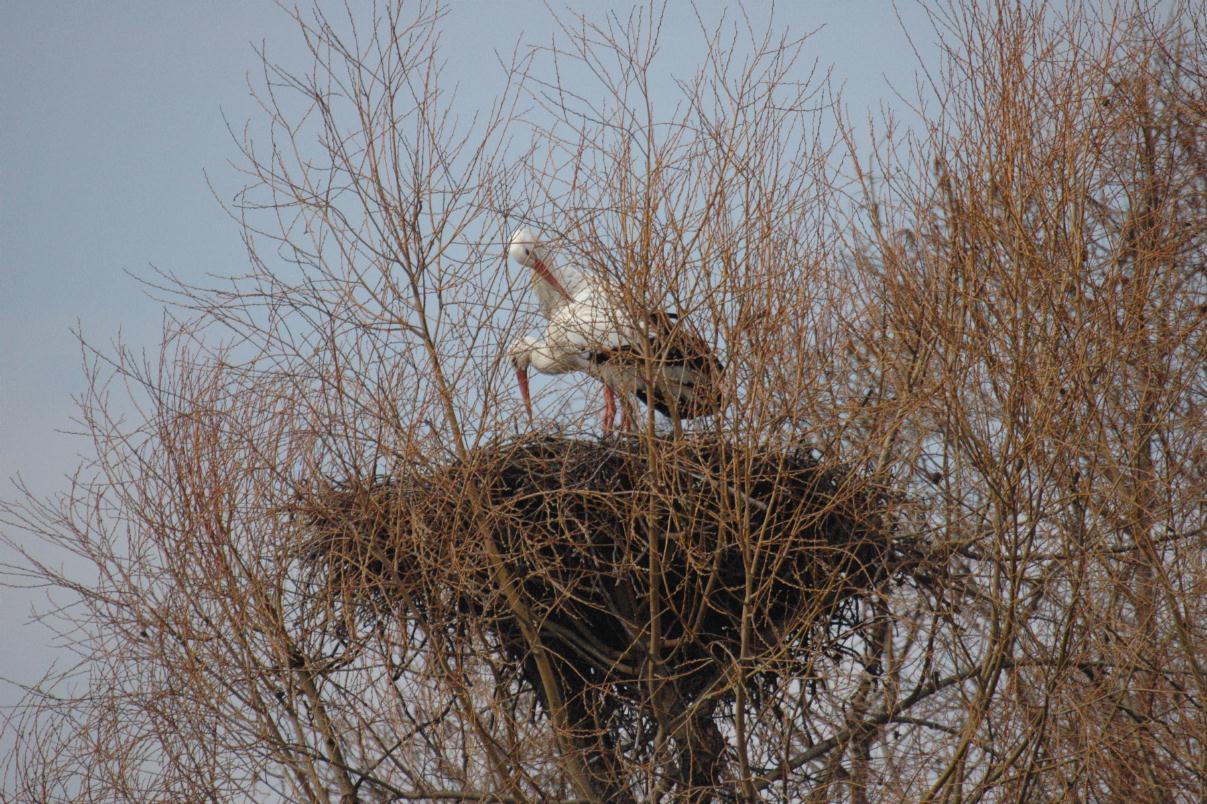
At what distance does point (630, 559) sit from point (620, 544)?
0.42 feet

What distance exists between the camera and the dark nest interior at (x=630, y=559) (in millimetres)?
5887

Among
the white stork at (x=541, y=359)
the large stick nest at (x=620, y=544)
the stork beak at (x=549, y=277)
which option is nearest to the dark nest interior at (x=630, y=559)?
the large stick nest at (x=620, y=544)

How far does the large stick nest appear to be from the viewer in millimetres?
5875

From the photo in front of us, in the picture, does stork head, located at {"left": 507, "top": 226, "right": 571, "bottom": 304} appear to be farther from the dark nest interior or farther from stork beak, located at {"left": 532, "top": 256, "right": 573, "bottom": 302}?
the dark nest interior

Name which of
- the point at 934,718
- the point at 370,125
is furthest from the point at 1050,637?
the point at 370,125

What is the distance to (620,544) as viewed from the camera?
641 cm

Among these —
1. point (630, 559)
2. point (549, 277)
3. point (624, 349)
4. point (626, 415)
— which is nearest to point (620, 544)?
point (630, 559)

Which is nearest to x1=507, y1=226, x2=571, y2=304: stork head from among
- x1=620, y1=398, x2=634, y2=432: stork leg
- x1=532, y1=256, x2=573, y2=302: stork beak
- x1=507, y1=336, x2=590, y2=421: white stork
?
x1=532, y1=256, x2=573, y2=302: stork beak

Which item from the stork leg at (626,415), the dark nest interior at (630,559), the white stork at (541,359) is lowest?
the dark nest interior at (630,559)

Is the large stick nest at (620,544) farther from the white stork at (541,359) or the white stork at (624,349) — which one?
the white stork at (541,359)

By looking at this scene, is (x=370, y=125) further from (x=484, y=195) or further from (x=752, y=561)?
(x=752, y=561)

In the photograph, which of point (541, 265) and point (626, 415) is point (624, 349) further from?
point (541, 265)

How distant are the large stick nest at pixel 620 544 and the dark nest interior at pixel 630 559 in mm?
15

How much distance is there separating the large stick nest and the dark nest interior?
1 cm
